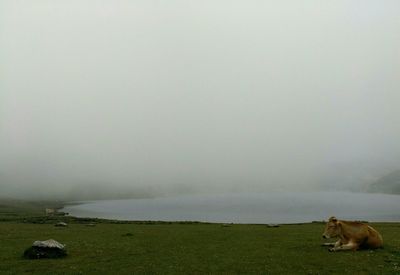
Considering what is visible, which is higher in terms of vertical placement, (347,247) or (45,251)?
(347,247)

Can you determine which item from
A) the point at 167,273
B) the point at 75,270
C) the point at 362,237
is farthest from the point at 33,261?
the point at 362,237

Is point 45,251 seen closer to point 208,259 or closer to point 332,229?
point 208,259

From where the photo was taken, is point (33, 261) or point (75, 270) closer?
point (75, 270)

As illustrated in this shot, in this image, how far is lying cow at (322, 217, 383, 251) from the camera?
99.5ft

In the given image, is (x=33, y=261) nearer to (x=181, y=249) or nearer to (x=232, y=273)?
(x=181, y=249)

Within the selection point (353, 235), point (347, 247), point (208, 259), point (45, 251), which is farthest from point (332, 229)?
point (45, 251)

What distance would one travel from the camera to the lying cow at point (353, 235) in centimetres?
3031

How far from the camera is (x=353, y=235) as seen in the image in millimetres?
30484

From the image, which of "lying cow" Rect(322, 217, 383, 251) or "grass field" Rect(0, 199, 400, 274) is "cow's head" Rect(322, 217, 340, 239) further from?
"grass field" Rect(0, 199, 400, 274)

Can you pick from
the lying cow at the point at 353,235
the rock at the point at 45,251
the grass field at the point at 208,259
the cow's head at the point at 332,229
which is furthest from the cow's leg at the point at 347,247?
the rock at the point at 45,251

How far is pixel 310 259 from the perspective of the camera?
27.2 m

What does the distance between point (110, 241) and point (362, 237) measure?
2236 cm

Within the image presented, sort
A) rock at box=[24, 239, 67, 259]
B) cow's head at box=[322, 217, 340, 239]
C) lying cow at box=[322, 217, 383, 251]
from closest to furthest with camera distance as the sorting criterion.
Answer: rock at box=[24, 239, 67, 259], lying cow at box=[322, 217, 383, 251], cow's head at box=[322, 217, 340, 239]

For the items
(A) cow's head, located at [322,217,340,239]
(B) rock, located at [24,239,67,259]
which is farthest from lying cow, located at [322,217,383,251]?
(B) rock, located at [24,239,67,259]
